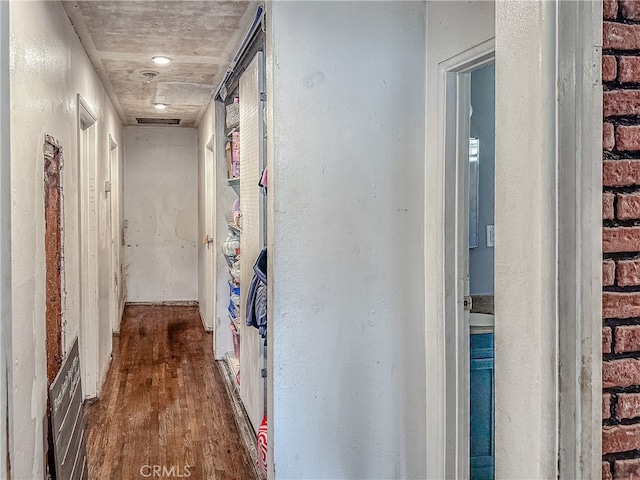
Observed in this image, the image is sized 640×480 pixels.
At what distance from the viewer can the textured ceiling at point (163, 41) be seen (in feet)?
10.1

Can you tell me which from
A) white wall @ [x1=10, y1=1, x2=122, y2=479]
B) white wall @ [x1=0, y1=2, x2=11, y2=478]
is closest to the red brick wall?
white wall @ [x1=0, y1=2, x2=11, y2=478]

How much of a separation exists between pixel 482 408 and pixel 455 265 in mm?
864

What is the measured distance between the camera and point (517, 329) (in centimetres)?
125

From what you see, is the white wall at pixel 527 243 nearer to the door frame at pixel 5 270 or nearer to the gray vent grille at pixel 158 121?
the door frame at pixel 5 270

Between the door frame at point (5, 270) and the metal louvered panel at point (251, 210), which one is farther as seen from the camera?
the metal louvered panel at point (251, 210)

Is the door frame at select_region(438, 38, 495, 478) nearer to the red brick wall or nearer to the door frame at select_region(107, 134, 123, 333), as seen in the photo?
the red brick wall

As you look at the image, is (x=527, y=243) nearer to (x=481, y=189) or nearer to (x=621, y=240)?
(x=621, y=240)

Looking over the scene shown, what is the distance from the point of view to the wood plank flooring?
312 centimetres

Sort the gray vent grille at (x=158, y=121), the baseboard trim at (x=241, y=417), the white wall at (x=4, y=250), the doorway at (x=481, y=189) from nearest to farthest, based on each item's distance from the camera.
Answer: the white wall at (x=4, y=250) → the doorway at (x=481, y=189) → the baseboard trim at (x=241, y=417) → the gray vent grille at (x=158, y=121)

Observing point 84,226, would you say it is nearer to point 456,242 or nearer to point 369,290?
point 369,290

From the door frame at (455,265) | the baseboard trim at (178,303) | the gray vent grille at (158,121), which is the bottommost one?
the baseboard trim at (178,303)

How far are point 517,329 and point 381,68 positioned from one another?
4.49ft

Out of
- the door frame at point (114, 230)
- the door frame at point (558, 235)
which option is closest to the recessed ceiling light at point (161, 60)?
the door frame at point (114, 230)

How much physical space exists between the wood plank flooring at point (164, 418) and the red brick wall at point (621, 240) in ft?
7.06
